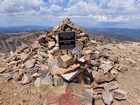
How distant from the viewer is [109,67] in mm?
12031

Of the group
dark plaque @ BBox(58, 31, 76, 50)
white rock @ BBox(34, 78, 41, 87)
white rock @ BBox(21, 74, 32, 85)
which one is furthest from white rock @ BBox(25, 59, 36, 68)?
dark plaque @ BBox(58, 31, 76, 50)

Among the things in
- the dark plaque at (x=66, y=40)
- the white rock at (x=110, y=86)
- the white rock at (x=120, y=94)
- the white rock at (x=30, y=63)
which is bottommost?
the white rock at (x=120, y=94)

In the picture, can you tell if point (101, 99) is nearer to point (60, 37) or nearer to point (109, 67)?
point (109, 67)

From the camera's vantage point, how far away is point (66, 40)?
1058 cm

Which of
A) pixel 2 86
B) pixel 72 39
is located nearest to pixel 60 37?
pixel 72 39

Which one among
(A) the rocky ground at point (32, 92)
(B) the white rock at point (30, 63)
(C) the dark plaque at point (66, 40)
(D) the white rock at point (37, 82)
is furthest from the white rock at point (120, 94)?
(B) the white rock at point (30, 63)

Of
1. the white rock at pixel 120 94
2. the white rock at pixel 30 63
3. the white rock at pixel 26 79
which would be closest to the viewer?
the white rock at pixel 120 94

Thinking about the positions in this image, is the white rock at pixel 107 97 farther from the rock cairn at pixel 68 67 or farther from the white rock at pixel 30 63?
the white rock at pixel 30 63

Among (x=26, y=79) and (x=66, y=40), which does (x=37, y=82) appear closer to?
(x=26, y=79)

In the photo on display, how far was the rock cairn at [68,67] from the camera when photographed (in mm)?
10417

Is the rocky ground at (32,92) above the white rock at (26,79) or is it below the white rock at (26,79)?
below

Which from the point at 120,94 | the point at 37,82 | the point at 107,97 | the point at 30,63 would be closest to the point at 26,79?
the point at 37,82

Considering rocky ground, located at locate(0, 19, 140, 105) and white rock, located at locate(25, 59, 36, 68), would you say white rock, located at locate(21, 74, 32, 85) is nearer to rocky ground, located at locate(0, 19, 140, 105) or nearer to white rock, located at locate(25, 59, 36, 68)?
rocky ground, located at locate(0, 19, 140, 105)

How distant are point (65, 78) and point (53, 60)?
5.30 ft
